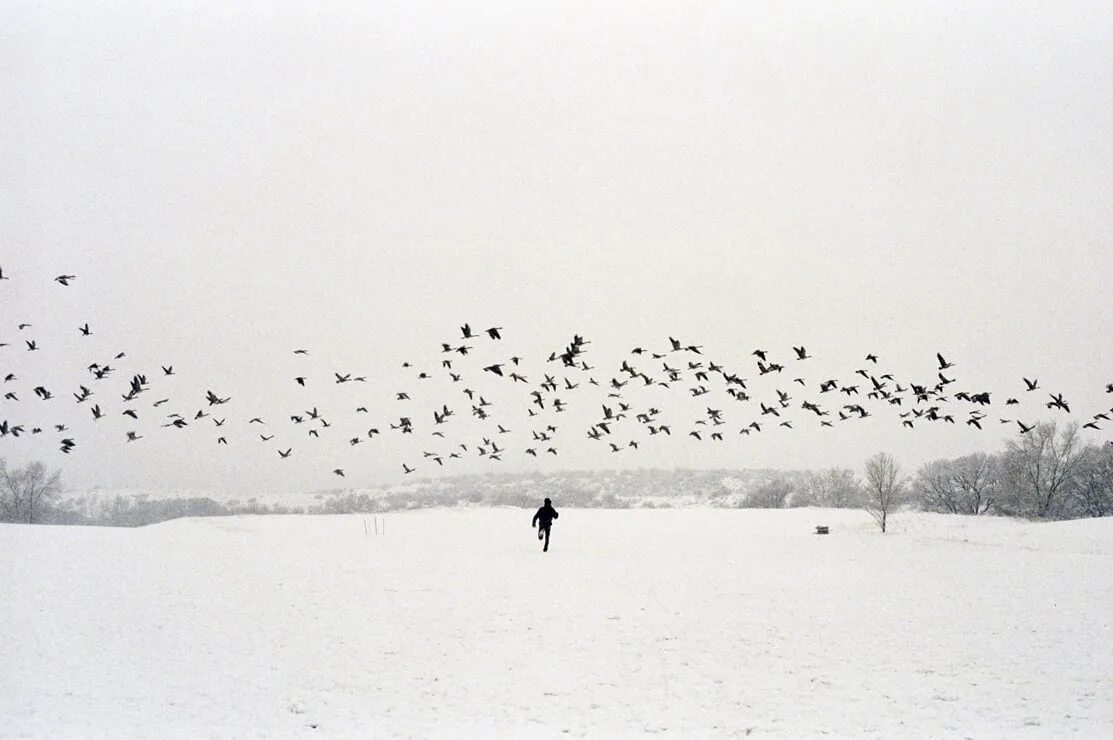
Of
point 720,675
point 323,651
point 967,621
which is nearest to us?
point 720,675

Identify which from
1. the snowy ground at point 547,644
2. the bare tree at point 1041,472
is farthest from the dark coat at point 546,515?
the bare tree at point 1041,472

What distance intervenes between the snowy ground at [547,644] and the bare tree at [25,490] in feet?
199

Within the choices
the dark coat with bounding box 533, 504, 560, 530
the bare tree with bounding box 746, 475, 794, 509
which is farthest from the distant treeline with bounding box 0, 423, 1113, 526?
the dark coat with bounding box 533, 504, 560, 530

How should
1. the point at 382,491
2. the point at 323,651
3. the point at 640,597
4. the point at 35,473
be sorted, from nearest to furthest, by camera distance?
the point at 323,651
the point at 640,597
the point at 35,473
the point at 382,491

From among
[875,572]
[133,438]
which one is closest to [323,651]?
[133,438]

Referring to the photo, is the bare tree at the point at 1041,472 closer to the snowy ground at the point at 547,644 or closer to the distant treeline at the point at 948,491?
the distant treeline at the point at 948,491

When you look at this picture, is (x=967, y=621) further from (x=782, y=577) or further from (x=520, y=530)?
(x=520, y=530)

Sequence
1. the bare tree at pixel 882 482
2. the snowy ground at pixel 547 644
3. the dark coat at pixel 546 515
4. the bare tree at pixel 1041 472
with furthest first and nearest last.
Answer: the bare tree at pixel 1041 472 < the bare tree at pixel 882 482 < the dark coat at pixel 546 515 < the snowy ground at pixel 547 644

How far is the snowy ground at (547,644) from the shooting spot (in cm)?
1172

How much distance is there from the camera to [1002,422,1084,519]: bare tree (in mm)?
68938

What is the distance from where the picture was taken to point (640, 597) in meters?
21.4

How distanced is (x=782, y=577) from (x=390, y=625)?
14.3 meters

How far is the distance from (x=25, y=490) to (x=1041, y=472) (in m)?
109

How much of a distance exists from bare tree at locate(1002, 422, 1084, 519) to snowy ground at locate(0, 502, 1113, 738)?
44.2m
